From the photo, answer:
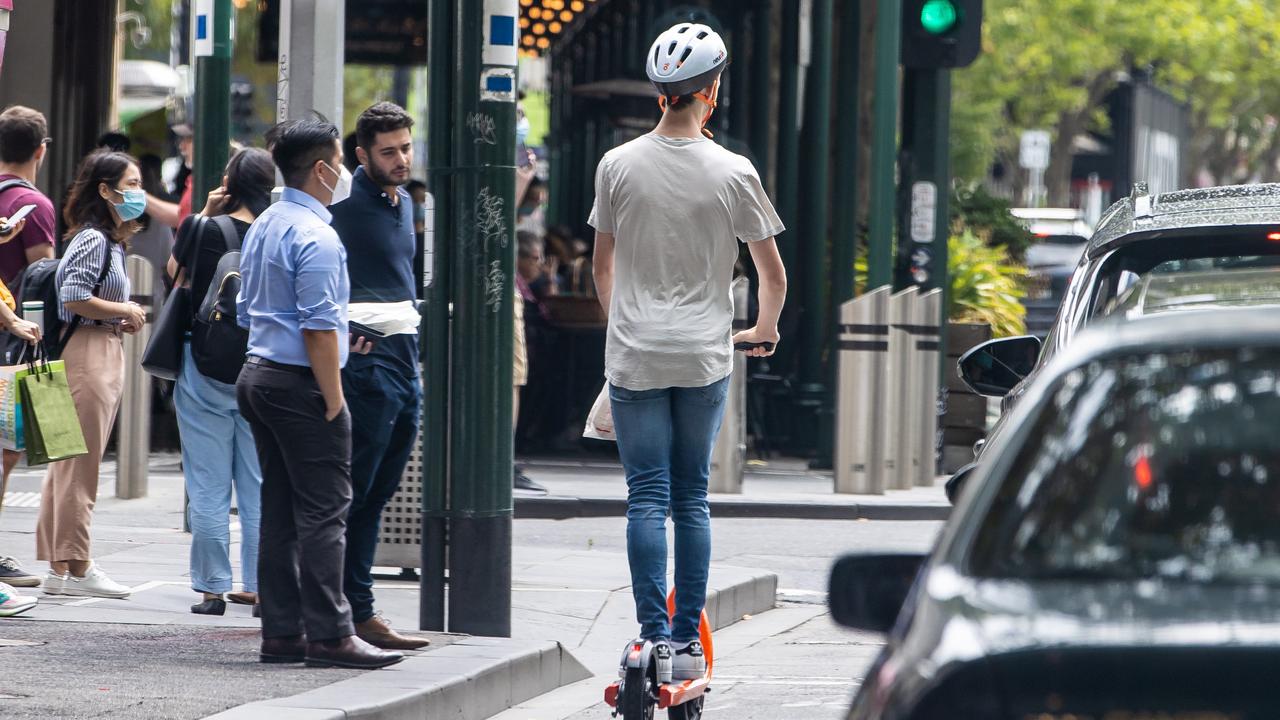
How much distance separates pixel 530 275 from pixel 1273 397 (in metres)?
12.8

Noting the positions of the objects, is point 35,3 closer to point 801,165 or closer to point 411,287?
point 801,165

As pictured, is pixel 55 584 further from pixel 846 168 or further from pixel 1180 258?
pixel 846 168

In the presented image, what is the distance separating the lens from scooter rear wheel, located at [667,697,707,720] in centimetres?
590

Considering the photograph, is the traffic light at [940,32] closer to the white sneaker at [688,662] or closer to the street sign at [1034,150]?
the white sneaker at [688,662]

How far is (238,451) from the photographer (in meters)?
8.08

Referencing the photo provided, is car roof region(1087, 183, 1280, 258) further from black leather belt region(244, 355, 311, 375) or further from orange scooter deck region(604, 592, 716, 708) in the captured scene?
black leather belt region(244, 355, 311, 375)

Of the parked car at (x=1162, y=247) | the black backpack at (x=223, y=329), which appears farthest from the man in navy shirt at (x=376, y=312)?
the parked car at (x=1162, y=247)

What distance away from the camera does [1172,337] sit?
317 centimetres

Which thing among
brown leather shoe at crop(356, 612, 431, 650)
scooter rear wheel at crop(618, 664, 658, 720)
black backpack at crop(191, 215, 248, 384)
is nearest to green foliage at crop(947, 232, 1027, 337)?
black backpack at crop(191, 215, 248, 384)

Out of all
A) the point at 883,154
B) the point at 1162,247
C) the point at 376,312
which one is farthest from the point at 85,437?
the point at 883,154

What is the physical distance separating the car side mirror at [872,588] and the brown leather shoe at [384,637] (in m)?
3.58

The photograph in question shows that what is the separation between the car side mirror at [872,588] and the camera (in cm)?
348

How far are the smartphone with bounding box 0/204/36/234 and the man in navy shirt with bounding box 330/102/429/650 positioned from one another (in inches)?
72.1

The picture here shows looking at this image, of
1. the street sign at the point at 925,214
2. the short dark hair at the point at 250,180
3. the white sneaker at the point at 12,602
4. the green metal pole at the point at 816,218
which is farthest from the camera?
the green metal pole at the point at 816,218
